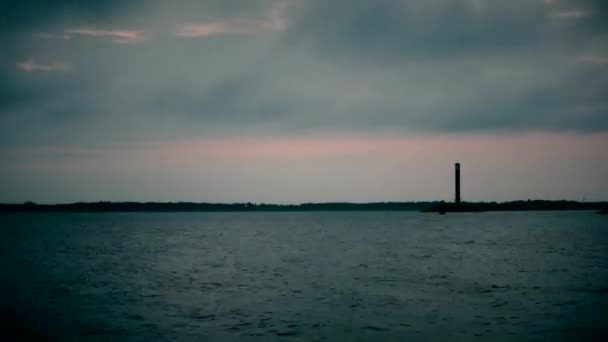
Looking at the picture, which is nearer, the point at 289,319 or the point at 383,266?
the point at 289,319

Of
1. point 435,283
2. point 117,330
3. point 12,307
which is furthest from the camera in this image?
point 435,283

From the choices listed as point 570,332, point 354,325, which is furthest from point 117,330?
point 570,332

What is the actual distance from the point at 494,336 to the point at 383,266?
25.0 m

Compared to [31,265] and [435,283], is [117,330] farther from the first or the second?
[31,265]

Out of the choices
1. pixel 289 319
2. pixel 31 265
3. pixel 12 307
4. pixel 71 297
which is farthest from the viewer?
pixel 31 265

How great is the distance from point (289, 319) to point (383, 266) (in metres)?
22.7

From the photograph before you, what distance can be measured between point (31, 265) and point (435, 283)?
1402 inches

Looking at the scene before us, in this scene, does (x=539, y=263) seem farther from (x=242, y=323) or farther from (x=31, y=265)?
(x=31, y=265)

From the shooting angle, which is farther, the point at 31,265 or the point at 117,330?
the point at 31,265

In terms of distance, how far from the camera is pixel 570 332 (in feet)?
68.5

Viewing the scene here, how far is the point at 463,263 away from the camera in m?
47.2

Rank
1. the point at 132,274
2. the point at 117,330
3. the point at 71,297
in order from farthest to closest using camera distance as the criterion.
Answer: the point at 132,274, the point at 71,297, the point at 117,330

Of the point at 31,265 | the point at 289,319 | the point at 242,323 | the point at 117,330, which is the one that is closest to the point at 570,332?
the point at 289,319

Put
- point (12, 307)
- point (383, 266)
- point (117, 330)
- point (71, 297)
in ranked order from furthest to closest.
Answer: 1. point (383, 266)
2. point (71, 297)
3. point (12, 307)
4. point (117, 330)
